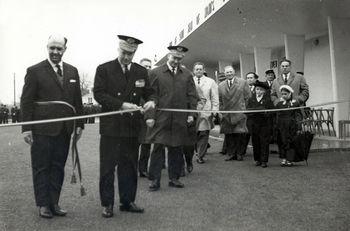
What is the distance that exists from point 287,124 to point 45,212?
505 cm

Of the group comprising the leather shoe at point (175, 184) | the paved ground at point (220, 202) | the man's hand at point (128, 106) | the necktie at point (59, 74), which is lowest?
the paved ground at point (220, 202)

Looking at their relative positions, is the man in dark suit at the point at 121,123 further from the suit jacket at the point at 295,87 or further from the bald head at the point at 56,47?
the suit jacket at the point at 295,87

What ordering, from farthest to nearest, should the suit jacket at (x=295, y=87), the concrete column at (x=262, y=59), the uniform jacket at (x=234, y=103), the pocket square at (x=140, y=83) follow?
the concrete column at (x=262, y=59), the uniform jacket at (x=234, y=103), the suit jacket at (x=295, y=87), the pocket square at (x=140, y=83)

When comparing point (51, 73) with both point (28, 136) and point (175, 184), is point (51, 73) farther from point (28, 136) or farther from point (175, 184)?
point (175, 184)

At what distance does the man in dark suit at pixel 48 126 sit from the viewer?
4969mm

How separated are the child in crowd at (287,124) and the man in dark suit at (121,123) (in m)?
3.98

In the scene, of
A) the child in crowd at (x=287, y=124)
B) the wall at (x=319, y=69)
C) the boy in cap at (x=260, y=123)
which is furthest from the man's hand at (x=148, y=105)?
the wall at (x=319, y=69)

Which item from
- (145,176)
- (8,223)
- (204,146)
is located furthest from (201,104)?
(8,223)

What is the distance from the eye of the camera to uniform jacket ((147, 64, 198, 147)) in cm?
646

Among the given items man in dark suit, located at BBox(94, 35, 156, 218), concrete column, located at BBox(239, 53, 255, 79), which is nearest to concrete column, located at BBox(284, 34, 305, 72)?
concrete column, located at BBox(239, 53, 255, 79)

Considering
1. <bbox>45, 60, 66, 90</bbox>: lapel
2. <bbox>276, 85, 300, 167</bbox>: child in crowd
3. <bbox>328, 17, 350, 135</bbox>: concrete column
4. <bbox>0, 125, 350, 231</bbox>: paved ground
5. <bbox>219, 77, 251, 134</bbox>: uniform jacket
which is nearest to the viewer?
<bbox>0, 125, 350, 231</bbox>: paved ground

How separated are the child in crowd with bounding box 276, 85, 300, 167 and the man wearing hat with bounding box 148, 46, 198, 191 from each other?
2.43 m

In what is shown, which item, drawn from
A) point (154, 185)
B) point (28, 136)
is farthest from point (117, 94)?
point (154, 185)

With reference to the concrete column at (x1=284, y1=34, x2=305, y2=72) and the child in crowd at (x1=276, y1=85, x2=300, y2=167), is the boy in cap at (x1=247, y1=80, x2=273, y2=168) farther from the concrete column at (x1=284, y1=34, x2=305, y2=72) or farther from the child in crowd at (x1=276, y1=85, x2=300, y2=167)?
the concrete column at (x1=284, y1=34, x2=305, y2=72)
